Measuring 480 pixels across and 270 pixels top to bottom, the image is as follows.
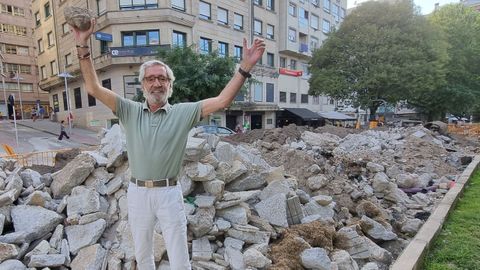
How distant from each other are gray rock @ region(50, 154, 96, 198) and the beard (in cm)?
261

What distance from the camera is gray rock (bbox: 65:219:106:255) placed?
3502 millimetres

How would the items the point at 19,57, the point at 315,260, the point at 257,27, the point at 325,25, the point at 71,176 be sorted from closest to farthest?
the point at 315,260 < the point at 71,176 < the point at 257,27 < the point at 325,25 < the point at 19,57

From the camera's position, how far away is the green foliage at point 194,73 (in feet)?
52.7

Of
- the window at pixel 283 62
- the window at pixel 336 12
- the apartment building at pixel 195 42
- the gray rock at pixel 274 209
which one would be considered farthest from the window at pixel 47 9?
the gray rock at pixel 274 209

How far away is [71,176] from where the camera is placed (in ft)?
14.3

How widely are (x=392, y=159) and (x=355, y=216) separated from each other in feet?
16.4

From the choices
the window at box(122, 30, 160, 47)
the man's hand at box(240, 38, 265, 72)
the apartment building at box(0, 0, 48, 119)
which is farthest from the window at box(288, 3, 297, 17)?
the apartment building at box(0, 0, 48, 119)

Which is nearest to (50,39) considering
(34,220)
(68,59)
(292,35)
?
(68,59)

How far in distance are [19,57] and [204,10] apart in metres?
33.1

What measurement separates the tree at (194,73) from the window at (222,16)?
919 centimetres

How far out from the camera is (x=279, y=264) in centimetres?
355

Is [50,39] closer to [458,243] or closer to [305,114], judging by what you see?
[305,114]

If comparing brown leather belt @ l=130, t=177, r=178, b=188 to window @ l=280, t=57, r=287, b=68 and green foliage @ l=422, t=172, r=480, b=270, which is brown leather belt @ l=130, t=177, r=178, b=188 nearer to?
green foliage @ l=422, t=172, r=480, b=270

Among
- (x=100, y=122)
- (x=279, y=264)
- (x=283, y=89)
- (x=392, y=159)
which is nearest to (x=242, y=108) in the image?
(x=283, y=89)
